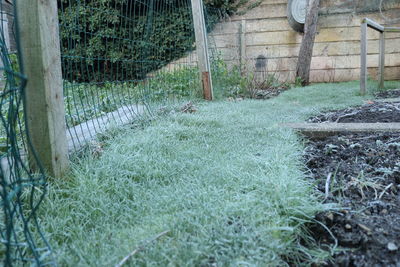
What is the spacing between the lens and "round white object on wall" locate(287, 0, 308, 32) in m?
6.16

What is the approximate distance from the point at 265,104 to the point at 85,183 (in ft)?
8.95

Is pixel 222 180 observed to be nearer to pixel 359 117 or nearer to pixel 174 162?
pixel 174 162

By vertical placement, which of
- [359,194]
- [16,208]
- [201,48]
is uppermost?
[201,48]

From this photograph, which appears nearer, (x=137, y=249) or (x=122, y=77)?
(x=137, y=249)

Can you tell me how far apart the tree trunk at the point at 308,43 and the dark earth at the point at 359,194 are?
13.1 feet

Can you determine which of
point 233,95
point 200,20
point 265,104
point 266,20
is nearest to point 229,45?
point 266,20

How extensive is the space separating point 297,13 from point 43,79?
581cm

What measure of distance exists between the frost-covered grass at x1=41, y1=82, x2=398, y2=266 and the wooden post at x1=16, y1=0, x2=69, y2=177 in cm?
15

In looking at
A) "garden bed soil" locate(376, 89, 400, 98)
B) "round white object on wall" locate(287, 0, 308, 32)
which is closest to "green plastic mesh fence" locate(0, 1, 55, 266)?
"garden bed soil" locate(376, 89, 400, 98)

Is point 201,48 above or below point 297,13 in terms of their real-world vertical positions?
below

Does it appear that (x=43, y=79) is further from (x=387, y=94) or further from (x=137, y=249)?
(x=387, y=94)

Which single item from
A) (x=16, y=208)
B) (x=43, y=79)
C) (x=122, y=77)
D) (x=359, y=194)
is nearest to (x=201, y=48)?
(x=122, y=77)

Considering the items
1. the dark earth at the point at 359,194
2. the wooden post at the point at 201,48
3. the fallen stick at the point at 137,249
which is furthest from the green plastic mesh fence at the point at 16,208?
the wooden post at the point at 201,48

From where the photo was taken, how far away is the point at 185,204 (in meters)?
1.16
